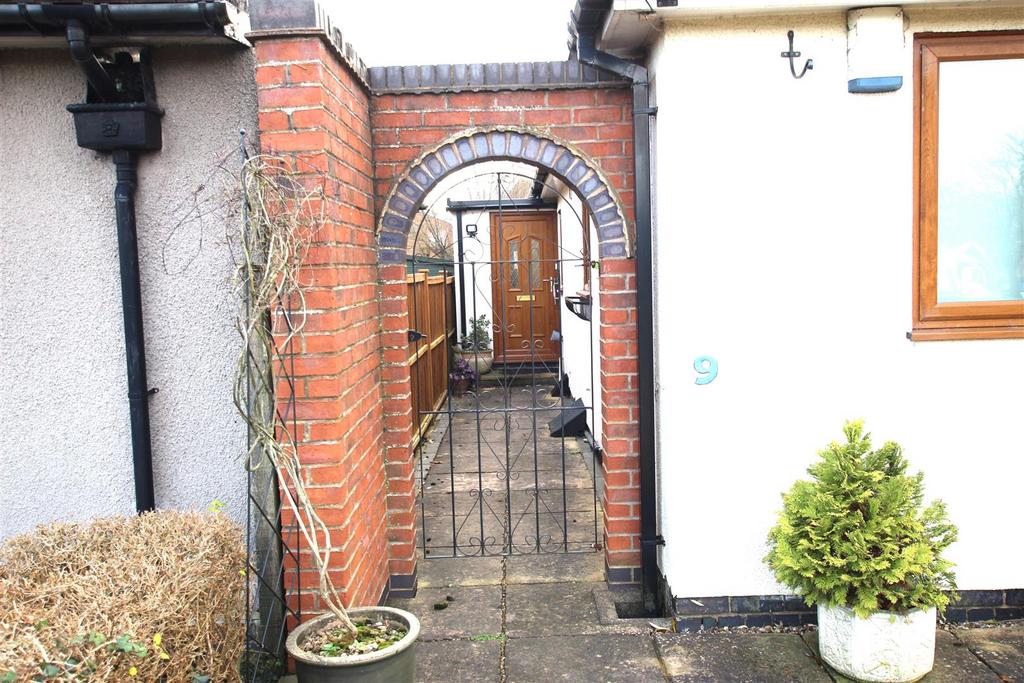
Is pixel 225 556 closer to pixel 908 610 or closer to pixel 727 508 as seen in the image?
pixel 727 508

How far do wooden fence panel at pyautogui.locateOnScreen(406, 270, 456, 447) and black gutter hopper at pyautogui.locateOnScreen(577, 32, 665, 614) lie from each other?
251cm

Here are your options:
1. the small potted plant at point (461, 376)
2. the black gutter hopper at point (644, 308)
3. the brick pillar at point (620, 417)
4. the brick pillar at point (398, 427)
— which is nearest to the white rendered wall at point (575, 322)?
the small potted plant at point (461, 376)

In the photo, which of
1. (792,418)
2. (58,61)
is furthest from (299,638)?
(58,61)

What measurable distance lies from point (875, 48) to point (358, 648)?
333cm

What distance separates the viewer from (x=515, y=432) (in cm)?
867

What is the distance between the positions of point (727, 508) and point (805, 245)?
1.30m

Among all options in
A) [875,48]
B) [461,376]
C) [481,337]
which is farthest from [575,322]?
→ [875,48]

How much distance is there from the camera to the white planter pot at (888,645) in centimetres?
310

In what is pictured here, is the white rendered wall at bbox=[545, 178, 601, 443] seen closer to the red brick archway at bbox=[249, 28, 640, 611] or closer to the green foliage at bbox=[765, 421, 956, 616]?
the red brick archway at bbox=[249, 28, 640, 611]

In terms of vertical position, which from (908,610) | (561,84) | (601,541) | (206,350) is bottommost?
(601,541)

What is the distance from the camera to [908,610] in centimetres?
311

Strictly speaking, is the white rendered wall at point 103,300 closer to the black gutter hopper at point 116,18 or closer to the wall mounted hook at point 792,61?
the black gutter hopper at point 116,18

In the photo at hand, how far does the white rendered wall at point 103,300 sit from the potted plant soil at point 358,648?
914mm

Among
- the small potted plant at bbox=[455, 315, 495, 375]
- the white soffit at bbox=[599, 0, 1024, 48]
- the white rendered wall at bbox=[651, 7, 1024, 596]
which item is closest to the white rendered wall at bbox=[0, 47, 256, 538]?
the white soffit at bbox=[599, 0, 1024, 48]
